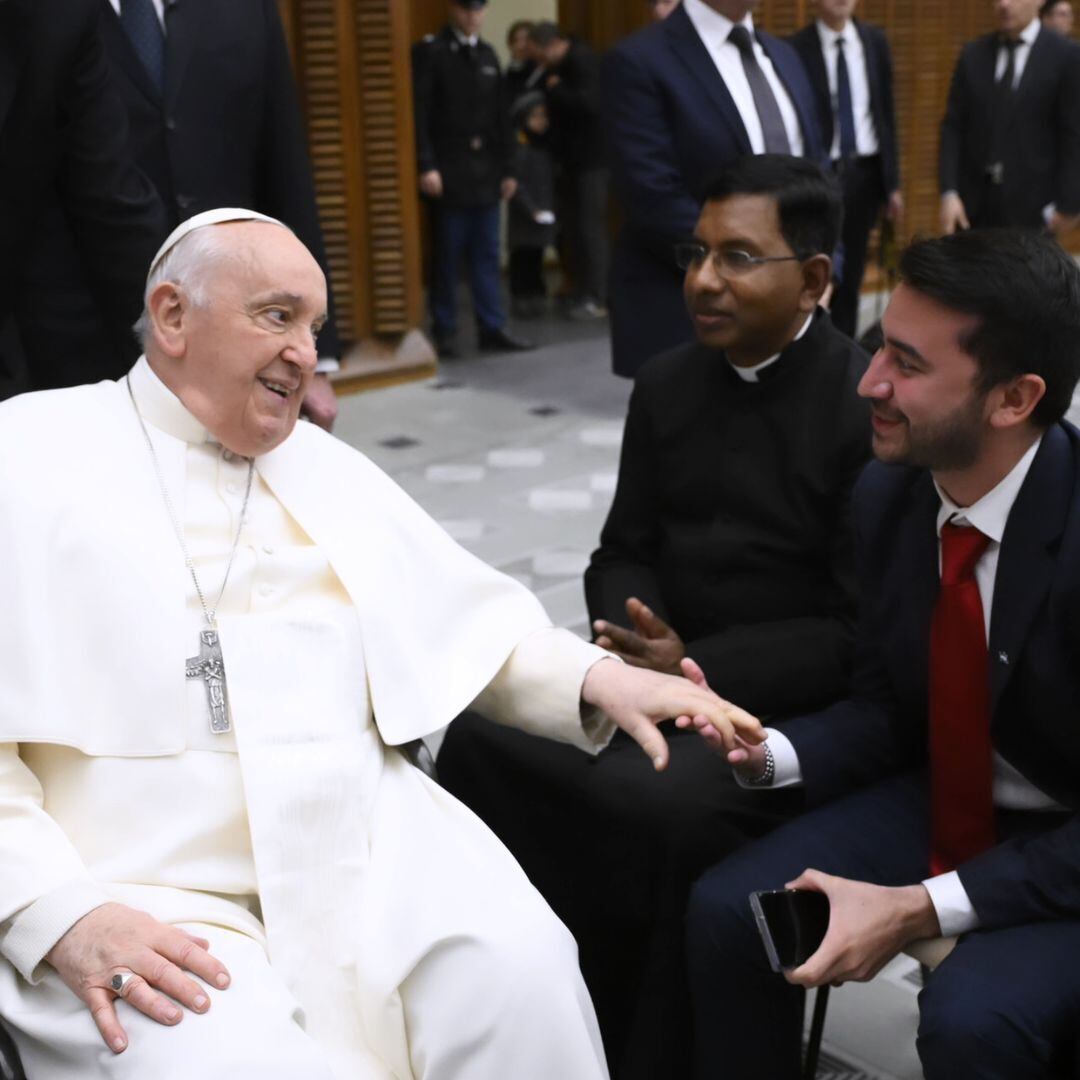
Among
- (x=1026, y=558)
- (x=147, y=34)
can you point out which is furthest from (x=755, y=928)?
(x=147, y=34)

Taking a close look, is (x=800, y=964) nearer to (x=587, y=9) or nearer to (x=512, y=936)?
(x=512, y=936)

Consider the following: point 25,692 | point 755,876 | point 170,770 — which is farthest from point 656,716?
point 25,692

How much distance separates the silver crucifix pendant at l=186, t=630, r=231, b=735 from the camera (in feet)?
6.63

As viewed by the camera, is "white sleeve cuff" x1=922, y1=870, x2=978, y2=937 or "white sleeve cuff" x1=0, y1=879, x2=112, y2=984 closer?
"white sleeve cuff" x1=0, y1=879, x2=112, y2=984

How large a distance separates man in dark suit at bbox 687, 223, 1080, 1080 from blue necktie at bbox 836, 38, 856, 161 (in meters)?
5.19

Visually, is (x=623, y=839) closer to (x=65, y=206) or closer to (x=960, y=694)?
(x=960, y=694)

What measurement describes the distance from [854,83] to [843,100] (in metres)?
0.17

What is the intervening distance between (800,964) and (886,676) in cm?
58

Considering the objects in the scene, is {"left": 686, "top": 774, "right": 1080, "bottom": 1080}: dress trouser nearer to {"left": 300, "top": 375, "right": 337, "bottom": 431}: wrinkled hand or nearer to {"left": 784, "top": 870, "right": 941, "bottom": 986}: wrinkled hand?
{"left": 784, "top": 870, "right": 941, "bottom": 986}: wrinkled hand

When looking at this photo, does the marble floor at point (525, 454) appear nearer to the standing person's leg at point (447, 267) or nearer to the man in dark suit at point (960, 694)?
the standing person's leg at point (447, 267)

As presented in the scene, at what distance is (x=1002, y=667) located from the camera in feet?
6.93

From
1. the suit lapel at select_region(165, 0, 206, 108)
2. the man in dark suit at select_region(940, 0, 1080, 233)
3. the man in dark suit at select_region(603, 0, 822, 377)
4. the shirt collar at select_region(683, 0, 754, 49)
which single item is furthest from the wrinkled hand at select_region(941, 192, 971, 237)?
the suit lapel at select_region(165, 0, 206, 108)

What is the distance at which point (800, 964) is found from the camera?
1995 mm

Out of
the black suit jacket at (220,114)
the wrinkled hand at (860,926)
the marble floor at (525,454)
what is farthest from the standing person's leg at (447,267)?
the wrinkled hand at (860,926)
